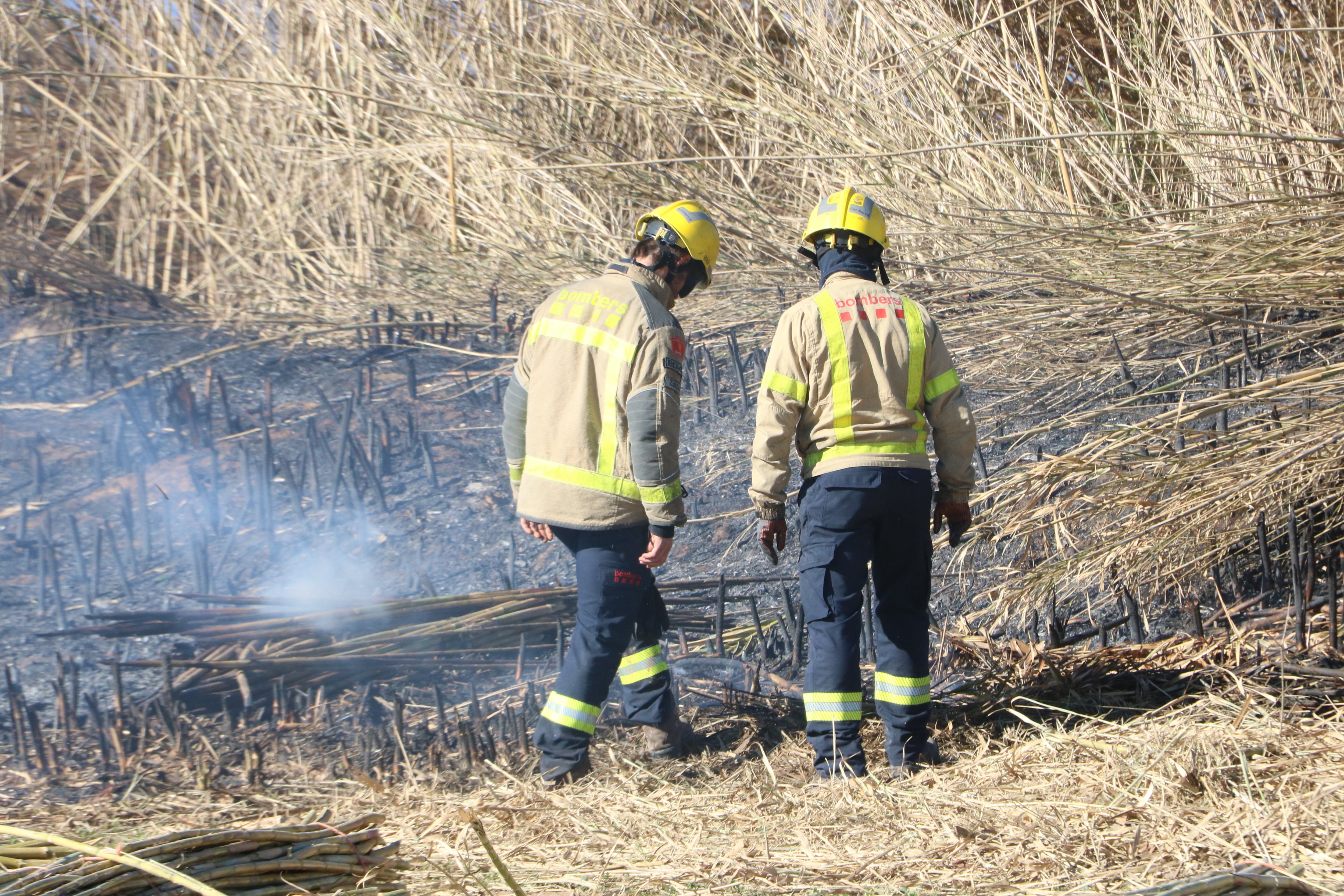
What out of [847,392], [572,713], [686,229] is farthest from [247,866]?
[686,229]

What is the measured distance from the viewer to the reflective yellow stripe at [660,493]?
3389 mm

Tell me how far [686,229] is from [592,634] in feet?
4.42

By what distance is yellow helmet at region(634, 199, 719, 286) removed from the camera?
3598 millimetres

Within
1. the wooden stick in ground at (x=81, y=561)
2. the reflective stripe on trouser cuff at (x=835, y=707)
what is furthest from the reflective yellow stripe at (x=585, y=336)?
the wooden stick in ground at (x=81, y=561)

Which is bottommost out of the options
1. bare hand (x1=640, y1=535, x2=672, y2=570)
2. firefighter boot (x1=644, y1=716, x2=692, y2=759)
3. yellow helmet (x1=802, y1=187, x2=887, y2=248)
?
firefighter boot (x1=644, y1=716, x2=692, y2=759)

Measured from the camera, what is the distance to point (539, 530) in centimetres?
366

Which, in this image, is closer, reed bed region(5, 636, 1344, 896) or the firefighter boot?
reed bed region(5, 636, 1344, 896)

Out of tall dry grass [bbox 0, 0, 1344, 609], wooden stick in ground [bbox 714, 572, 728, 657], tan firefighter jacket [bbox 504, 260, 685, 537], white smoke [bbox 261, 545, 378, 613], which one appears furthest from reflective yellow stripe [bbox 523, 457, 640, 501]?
white smoke [bbox 261, 545, 378, 613]

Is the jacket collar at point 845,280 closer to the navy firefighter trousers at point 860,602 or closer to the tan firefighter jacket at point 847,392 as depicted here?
the tan firefighter jacket at point 847,392

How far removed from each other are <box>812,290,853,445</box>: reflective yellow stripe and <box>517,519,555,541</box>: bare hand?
39.1 inches

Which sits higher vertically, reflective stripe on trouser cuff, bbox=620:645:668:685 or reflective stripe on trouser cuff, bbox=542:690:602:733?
reflective stripe on trouser cuff, bbox=620:645:668:685

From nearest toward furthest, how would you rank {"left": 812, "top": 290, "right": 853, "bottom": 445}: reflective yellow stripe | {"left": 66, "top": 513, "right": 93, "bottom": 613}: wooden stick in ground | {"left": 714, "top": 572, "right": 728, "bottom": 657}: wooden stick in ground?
{"left": 812, "top": 290, "right": 853, "bottom": 445}: reflective yellow stripe → {"left": 714, "top": 572, "right": 728, "bottom": 657}: wooden stick in ground → {"left": 66, "top": 513, "right": 93, "bottom": 613}: wooden stick in ground

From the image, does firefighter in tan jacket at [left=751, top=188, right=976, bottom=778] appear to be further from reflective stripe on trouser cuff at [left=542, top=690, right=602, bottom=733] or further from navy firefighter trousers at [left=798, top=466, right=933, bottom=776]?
reflective stripe on trouser cuff at [left=542, top=690, right=602, bottom=733]

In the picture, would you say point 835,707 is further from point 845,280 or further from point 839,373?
point 845,280
